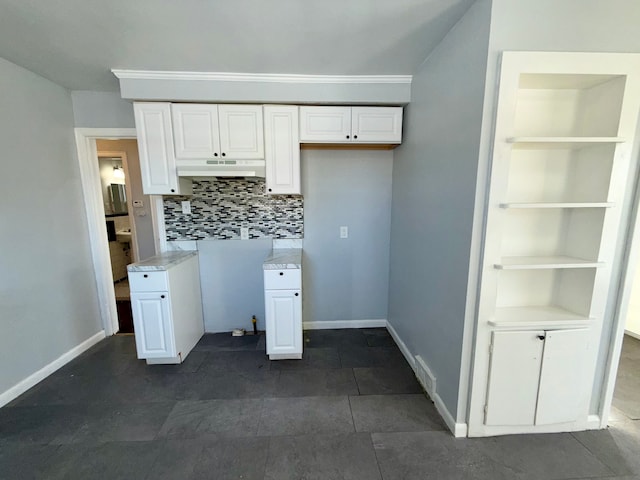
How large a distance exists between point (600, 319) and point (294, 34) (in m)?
2.41

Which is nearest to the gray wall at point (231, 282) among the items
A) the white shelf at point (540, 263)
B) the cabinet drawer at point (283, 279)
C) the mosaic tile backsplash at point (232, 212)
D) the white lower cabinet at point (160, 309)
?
the mosaic tile backsplash at point (232, 212)

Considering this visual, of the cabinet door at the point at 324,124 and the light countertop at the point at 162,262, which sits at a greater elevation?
the cabinet door at the point at 324,124

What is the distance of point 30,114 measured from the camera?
204 cm

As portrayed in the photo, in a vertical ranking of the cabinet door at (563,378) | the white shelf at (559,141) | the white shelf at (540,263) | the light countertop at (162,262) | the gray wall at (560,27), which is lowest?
the cabinet door at (563,378)

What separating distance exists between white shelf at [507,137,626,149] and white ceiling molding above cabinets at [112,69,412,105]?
108 cm

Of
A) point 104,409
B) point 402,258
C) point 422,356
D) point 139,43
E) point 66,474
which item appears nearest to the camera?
point 66,474

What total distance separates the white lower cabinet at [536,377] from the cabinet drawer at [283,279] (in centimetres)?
138

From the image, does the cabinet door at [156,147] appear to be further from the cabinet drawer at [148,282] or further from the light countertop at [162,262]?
the cabinet drawer at [148,282]

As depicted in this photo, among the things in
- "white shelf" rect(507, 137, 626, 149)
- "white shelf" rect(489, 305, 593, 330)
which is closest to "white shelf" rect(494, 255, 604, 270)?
"white shelf" rect(489, 305, 593, 330)

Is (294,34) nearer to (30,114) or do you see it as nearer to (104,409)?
(30,114)

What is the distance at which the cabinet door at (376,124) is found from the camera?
7.32 feet

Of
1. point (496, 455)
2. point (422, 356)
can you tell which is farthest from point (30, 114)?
point (496, 455)

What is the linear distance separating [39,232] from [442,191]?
10.0 feet

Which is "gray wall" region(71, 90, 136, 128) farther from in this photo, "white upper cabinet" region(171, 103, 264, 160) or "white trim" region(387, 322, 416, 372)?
"white trim" region(387, 322, 416, 372)
